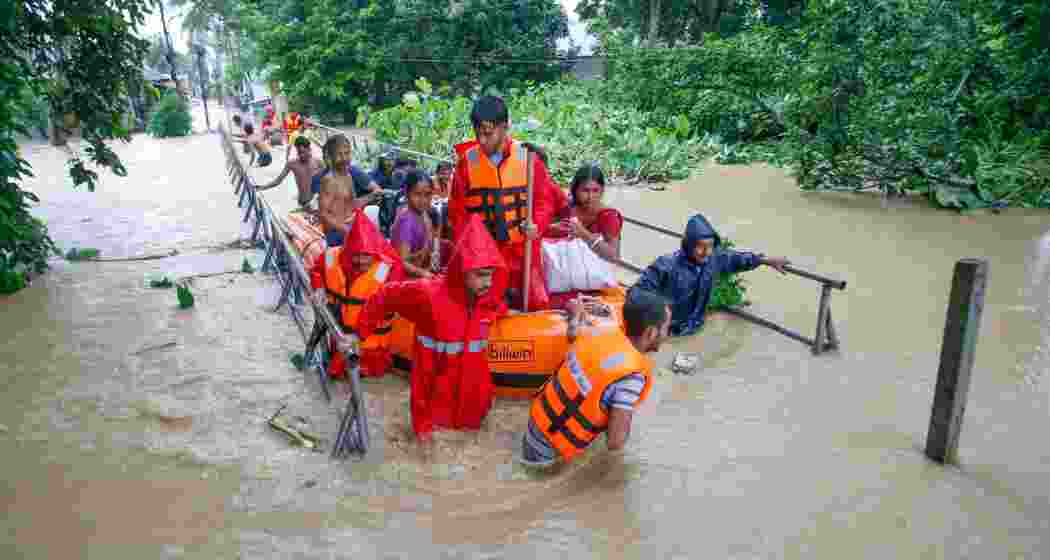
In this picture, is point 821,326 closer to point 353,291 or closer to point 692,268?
point 692,268

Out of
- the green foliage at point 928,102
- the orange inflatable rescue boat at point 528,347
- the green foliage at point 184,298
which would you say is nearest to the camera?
the orange inflatable rescue boat at point 528,347

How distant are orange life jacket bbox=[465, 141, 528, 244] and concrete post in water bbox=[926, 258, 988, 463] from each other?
2344mm

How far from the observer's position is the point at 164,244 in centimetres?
916

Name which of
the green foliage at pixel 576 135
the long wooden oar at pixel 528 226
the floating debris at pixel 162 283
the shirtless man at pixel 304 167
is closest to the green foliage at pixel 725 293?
the long wooden oar at pixel 528 226

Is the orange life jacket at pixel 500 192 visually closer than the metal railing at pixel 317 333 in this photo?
No

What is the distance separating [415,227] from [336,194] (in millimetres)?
1130

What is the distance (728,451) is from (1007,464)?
4.86 feet

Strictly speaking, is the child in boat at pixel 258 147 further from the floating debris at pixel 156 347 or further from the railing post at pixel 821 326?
the railing post at pixel 821 326

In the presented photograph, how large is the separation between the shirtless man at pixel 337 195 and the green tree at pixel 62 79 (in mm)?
2817

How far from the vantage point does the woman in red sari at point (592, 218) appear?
5.06 m

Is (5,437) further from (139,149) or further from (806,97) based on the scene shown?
(139,149)

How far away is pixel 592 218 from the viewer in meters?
5.33

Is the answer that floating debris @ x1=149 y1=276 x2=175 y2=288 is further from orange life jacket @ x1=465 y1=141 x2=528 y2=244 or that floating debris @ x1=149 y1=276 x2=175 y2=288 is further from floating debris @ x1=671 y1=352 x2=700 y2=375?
floating debris @ x1=671 y1=352 x2=700 y2=375

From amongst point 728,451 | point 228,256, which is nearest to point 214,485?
point 728,451
